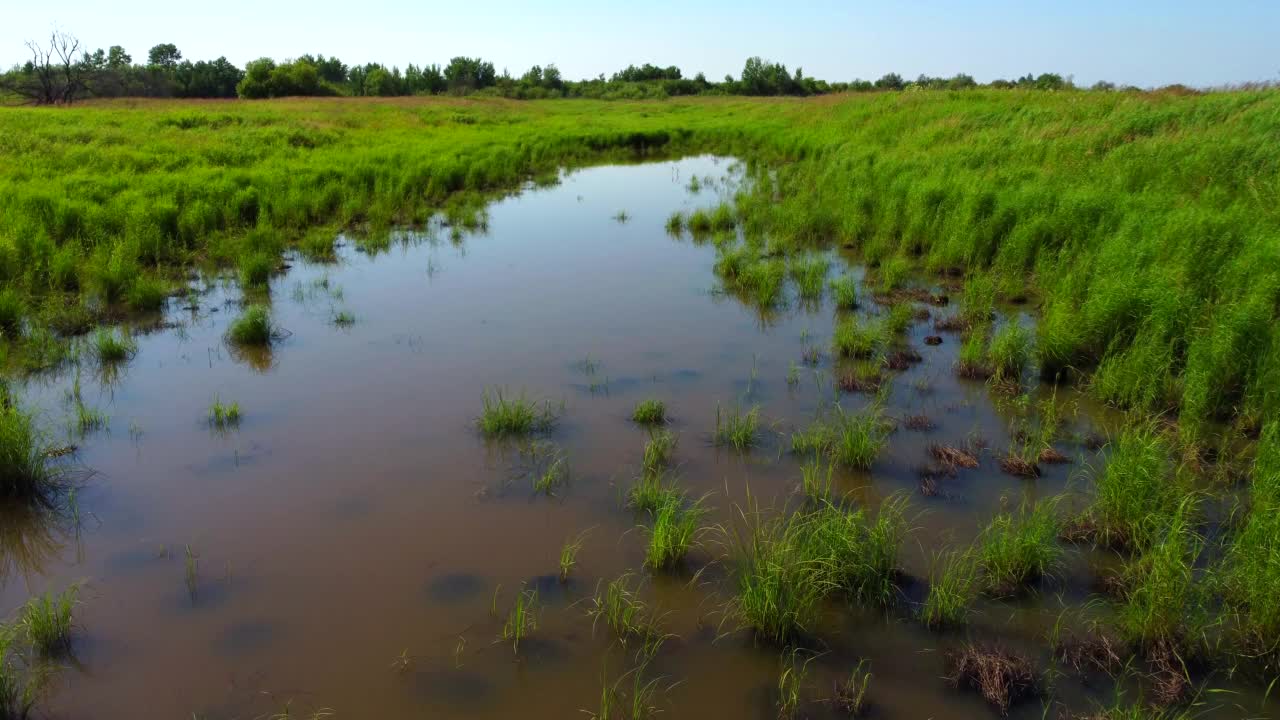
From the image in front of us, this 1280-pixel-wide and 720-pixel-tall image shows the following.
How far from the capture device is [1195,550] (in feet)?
13.1

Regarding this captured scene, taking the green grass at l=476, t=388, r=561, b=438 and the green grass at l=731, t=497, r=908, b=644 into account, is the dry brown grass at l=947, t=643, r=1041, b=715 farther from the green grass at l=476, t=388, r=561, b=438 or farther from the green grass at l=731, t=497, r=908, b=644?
the green grass at l=476, t=388, r=561, b=438

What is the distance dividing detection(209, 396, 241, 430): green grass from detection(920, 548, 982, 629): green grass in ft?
16.4

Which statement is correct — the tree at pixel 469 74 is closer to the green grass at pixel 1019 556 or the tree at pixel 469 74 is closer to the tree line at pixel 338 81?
the tree line at pixel 338 81

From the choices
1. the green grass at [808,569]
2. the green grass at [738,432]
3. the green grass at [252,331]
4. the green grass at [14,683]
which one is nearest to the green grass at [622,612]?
the green grass at [808,569]

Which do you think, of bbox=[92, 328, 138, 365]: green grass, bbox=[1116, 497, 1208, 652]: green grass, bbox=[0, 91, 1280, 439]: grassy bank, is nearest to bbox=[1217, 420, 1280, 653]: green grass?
bbox=[1116, 497, 1208, 652]: green grass

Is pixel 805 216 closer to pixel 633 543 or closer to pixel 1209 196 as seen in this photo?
pixel 1209 196

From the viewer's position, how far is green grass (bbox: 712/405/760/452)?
17.8 ft

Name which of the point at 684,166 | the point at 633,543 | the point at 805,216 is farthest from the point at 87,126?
the point at 633,543

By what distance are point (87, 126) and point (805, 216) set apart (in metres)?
19.7

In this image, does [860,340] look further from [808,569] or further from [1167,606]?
[1167,606]

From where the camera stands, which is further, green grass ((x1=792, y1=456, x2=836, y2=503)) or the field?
green grass ((x1=792, y1=456, x2=836, y2=503))

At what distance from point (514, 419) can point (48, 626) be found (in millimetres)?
2932

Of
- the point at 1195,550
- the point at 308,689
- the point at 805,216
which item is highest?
the point at 805,216

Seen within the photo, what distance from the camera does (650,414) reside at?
5816 mm
